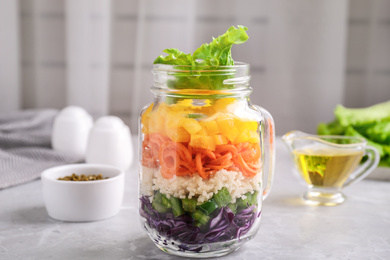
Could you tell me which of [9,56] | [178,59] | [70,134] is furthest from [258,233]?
[9,56]

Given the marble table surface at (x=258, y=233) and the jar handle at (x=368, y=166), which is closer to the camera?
the marble table surface at (x=258, y=233)

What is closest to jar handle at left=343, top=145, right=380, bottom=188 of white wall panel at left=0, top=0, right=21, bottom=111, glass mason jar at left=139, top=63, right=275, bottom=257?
glass mason jar at left=139, top=63, right=275, bottom=257

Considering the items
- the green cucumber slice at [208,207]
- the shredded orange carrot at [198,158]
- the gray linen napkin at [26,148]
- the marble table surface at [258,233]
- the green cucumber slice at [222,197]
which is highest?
the shredded orange carrot at [198,158]

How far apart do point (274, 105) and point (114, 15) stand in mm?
825

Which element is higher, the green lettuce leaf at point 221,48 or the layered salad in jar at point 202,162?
the green lettuce leaf at point 221,48

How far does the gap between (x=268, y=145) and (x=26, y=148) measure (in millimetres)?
833

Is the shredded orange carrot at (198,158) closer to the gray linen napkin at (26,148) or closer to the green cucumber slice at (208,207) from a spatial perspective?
the green cucumber slice at (208,207)

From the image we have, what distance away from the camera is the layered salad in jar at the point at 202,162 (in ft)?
2.51

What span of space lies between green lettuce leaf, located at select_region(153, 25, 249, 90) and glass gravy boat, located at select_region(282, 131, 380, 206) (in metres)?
0.44

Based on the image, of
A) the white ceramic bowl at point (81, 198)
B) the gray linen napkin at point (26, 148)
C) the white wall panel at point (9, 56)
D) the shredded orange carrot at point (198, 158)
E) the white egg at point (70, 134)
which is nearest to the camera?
the shredded orange carrot at point (198, 158)

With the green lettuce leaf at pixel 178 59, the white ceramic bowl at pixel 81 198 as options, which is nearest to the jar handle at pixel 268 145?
the green lettuce leaf at pixel 178 59

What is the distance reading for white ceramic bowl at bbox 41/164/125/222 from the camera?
99 cm

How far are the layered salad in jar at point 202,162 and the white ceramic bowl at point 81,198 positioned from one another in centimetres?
21

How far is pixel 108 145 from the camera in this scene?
1.34 meters
